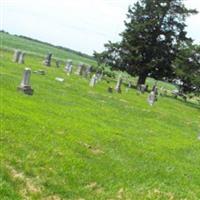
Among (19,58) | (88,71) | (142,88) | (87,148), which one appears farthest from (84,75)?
(87,148)

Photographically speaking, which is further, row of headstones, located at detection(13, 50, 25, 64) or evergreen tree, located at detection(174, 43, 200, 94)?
evergreen tree, located at detection(174, 43, 200, 94)

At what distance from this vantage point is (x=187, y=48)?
217 feet

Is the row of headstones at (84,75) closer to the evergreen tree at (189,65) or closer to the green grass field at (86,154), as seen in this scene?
the green grass field at (86,154)

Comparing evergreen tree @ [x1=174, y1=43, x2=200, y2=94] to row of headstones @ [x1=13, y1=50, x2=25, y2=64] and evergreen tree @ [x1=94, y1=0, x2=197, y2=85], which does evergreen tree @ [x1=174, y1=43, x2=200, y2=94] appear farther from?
row of headstones @ [x1=13, y1=50, x2=25, y2=64]

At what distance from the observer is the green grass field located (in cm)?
1552

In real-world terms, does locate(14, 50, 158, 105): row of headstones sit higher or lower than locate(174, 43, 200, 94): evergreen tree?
lower

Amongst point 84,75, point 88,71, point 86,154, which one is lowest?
point 84,75

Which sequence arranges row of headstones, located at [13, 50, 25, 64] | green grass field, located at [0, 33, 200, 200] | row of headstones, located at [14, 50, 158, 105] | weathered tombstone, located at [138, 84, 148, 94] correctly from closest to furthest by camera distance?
green grass field, located at [0, 33, 200, 200] → row of headstones, located at [14, 50, 158, 105] → row of headstones, located at [13, 50, 25, 64] → weathered tombstone, located at [138, 84, 148, 94]

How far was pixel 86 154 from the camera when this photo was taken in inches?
755

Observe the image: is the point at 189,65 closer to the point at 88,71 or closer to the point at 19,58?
the point at 88,71

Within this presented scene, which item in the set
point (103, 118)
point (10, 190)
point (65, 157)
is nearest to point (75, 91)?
point (103, 118)

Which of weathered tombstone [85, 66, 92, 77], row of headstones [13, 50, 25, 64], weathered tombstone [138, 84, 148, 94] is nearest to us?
row of headstones [13, 50, 25, 64]

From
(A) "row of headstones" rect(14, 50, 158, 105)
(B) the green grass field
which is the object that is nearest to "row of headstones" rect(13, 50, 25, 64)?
(A) "row of headstones" rect(14, 50, 158, 105)

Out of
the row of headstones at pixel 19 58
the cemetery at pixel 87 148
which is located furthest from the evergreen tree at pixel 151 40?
the cemetery at pixel 87 148
